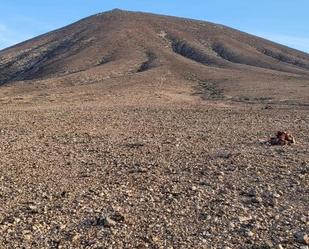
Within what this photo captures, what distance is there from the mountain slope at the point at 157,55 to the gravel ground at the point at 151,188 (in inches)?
983

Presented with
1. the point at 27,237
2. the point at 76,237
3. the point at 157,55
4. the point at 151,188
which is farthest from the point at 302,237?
the point at 157,55

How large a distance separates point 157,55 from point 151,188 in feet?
211

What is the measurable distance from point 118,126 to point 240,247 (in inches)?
555

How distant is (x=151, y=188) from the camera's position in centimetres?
1170

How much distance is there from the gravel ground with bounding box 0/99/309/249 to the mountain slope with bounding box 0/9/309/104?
81.9 ft

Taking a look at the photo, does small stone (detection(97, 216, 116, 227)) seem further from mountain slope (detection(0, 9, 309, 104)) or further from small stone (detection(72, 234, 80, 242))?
mountain slope (detection(0, 9, 309, 104))

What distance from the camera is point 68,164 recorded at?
14352mm

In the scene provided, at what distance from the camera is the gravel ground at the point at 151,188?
29.4ft

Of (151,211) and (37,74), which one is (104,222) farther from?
(37,74)

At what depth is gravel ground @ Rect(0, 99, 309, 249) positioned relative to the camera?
8.97 meters

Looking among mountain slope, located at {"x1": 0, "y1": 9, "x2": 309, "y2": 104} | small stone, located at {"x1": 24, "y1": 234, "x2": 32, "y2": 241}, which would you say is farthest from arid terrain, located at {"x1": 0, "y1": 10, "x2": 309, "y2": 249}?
mountain slope, located at {"x1": 0, "y1": 9, "x2": 309, "y2": 104}

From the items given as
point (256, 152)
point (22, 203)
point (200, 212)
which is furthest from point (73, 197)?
point (256, 152)

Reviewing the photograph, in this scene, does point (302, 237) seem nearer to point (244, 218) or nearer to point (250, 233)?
point (250, 233)

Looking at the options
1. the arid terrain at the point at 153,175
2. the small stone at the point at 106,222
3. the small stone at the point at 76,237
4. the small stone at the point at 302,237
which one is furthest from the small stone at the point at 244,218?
the small stone at the point at 76,237
